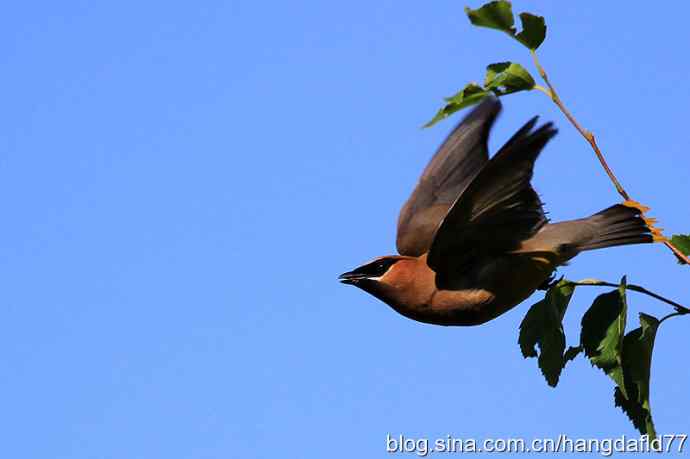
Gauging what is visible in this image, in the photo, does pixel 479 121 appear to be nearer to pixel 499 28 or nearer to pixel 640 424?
pixel 499 28

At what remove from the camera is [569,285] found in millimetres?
4246

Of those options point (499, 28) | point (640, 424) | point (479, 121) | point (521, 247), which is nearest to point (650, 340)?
point (640, 424)

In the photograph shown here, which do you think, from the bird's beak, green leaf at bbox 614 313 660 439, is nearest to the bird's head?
the bird's beak

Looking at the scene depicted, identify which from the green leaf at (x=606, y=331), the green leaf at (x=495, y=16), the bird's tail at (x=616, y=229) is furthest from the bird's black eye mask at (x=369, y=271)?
the green leaf at (x=495, y=16)

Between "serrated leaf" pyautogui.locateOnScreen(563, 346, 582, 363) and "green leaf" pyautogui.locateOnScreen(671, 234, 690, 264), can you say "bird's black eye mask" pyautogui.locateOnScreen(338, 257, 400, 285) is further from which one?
"green leaf" pyautogui.locateOnScreen(671, 234, 690, 264)

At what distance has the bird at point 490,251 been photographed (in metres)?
4.78

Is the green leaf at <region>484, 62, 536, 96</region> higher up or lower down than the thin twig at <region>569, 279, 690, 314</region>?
higher up

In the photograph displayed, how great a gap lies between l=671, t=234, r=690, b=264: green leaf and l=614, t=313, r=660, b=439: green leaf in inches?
13.5

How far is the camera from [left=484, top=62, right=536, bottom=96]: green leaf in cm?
374

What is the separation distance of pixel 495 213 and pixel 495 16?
122 cm

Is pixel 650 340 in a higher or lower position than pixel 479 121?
lower

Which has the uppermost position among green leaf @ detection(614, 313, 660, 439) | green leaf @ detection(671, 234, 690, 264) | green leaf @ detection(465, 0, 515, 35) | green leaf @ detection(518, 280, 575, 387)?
green leaf @ detection(465, 0, 515, 35)

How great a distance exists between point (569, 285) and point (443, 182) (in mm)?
2439

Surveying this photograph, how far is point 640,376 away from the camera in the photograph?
4.00 meters
